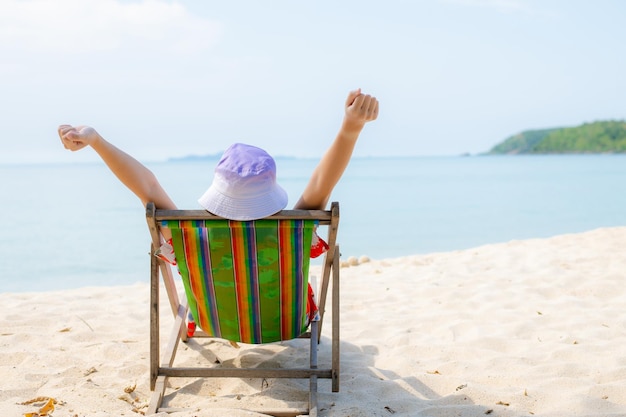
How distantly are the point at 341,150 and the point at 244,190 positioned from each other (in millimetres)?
462

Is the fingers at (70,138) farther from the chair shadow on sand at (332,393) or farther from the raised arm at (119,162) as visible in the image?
the chair shadow on sand at (332,393)

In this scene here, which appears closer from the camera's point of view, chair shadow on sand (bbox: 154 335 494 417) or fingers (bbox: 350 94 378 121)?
fingers (bbox: 350 94 378 121)

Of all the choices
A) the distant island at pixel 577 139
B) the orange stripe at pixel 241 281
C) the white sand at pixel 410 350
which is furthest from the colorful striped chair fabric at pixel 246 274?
the distant island at pixel 577 139

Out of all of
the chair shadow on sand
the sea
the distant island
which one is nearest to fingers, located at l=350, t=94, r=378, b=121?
the chair shadow on sand

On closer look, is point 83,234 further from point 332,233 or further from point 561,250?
point 332,233

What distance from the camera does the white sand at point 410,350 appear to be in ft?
9.41

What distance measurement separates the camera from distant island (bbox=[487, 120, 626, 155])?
83.4m

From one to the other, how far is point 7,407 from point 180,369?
763 millimetres

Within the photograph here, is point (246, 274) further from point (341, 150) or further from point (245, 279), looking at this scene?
point (341, 150)

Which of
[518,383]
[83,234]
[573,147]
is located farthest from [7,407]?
[573,147]

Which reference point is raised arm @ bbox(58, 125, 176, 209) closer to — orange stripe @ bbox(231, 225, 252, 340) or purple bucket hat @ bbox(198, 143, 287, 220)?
purple bucket hat @ bbox(198, 143, 287, 220)

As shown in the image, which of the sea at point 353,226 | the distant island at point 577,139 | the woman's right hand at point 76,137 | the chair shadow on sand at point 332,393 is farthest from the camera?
the distant island at point 577,139

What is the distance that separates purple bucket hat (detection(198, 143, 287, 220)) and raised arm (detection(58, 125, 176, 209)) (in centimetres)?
26

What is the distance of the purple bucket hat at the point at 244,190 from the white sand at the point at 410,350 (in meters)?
0.85
